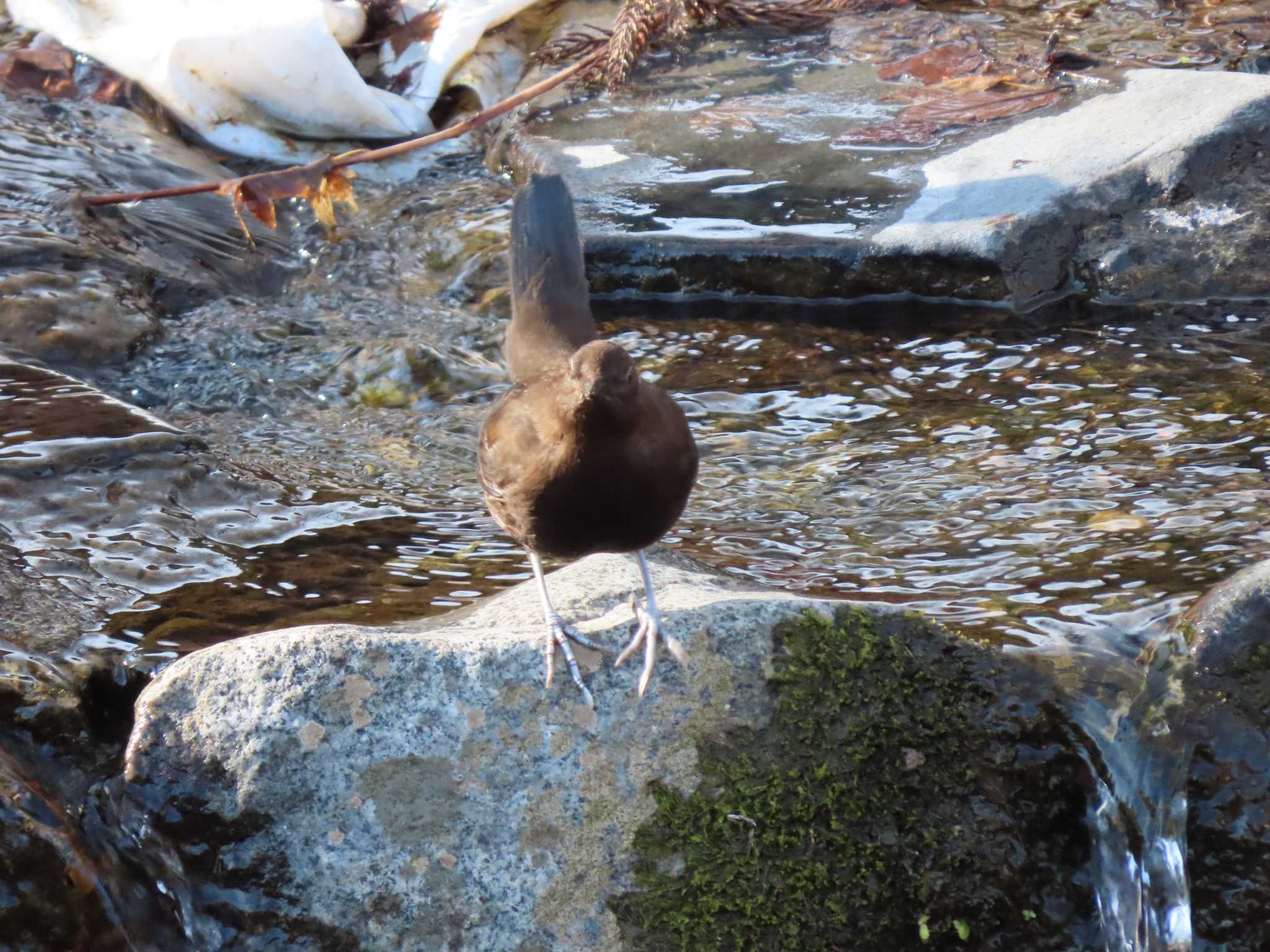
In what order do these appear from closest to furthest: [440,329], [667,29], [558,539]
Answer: [558,539], [440,329], [667,29]

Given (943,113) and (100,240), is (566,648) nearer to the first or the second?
(100,240)

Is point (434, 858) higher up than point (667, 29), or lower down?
lower down

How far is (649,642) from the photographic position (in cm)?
282

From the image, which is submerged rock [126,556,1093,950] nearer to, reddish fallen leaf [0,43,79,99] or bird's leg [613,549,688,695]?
bird's leg [613,549,688,695]

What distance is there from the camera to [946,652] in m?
2.83

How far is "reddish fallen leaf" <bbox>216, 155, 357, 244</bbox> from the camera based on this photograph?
5.45m

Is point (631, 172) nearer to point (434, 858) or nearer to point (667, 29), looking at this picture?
point (667, 29)

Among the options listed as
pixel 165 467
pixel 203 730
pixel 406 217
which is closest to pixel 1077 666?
pixel 203 730

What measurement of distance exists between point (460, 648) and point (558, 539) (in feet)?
1.34

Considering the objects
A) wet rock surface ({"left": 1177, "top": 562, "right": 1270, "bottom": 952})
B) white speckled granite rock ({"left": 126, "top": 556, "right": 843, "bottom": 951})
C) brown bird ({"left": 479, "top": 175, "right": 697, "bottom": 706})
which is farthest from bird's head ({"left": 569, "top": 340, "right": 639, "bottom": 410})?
wet rock surface ({"left": 1177, "top": 562, "right": 1270, "bottom": 952})

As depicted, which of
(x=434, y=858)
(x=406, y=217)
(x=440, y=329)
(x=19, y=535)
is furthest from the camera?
(x=406, y=217)

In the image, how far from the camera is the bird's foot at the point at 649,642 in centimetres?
278

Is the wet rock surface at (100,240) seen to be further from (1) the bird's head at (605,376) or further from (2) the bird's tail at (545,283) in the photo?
(1) the bird's head at (605,376)

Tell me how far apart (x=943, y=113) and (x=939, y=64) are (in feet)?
2.47
